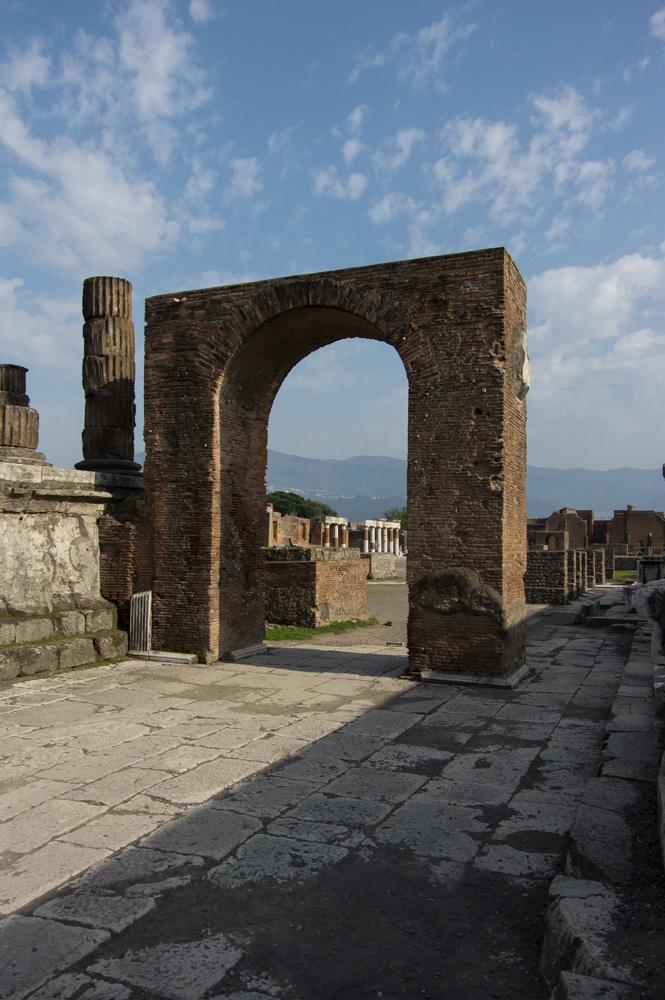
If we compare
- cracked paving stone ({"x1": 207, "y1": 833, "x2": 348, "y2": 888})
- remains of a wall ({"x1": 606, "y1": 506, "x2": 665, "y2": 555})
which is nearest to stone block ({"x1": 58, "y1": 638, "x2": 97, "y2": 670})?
cracked paving stone ({"x1": 207, "y1": 833, "x2": 348, "y2": 888})

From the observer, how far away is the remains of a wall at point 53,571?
7.93 metres

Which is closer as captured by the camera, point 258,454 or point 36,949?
point 36,949

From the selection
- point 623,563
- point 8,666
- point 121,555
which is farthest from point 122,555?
point 623,563

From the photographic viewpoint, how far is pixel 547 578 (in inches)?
731

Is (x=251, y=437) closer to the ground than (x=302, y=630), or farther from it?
farther from it

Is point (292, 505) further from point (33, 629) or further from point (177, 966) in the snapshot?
point (177, 966)

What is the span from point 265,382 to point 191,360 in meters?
1.13

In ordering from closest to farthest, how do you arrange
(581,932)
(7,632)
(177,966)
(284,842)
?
(581,932)
(177,966)
(284,842)
(7,632)

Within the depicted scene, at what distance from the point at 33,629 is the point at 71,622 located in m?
0.54

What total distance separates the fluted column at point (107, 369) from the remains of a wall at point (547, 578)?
11.3m

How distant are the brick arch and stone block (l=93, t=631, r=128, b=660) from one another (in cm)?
43

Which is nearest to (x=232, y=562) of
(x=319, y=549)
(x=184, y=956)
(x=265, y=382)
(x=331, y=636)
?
(x=265, y=382)

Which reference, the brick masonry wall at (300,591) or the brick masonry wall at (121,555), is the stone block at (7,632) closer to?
the brick masonry wall at (121,555)

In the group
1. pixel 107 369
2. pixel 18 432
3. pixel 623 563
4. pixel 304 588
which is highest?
pixel 107 369
